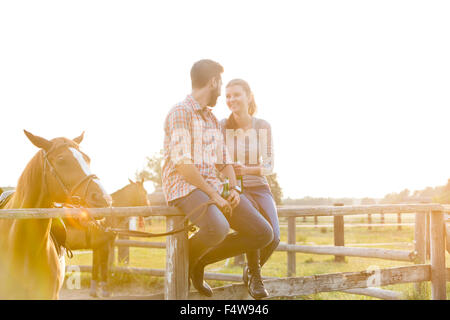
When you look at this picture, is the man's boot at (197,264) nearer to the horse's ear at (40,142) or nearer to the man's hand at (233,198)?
the man's hand at (233,198)

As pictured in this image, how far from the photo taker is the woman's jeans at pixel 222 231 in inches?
111

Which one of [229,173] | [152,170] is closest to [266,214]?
[229,173]

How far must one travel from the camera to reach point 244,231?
122 inches

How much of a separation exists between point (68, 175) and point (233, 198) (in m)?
1.32

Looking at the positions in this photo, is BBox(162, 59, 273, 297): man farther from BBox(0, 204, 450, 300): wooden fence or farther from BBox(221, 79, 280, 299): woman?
BBox(221, 79, 280, 299): woman

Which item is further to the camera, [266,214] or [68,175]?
[266,214]

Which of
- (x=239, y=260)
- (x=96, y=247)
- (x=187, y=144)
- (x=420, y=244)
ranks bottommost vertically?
(x=239, y=260)

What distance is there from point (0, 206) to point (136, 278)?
5426 mm

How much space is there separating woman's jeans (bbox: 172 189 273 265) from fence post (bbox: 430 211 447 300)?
2650 millimetres

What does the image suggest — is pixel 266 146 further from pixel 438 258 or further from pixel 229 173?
pixel 438 258

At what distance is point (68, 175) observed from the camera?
3.29 meters

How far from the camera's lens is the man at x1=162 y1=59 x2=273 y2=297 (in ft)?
9.31
